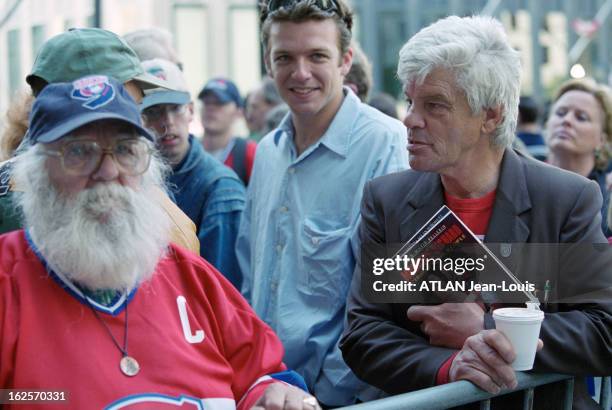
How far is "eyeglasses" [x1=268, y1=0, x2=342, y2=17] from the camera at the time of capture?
12.3 feet

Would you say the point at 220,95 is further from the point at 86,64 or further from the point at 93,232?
the point at 93,232

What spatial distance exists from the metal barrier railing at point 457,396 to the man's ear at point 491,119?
0.76m

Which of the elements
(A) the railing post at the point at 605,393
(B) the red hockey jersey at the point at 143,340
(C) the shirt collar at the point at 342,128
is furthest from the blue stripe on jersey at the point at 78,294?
(A) the railing post at the point at 605,393

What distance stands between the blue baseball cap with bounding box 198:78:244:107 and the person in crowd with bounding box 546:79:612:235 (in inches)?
103

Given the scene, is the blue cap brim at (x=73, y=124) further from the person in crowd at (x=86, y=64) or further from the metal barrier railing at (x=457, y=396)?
the metal barrier railing at (x=457, y=396)

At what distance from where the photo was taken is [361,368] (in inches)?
115

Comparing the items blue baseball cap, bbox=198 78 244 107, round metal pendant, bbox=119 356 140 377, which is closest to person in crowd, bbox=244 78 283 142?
blue baseball cap, bbox=198 78 244 107

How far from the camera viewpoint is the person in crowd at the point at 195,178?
3.95 metres

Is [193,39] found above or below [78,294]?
below

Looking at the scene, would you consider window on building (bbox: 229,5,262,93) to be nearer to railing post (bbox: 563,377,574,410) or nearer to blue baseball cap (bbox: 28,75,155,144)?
railing post (bbox: 563,377,574,410)

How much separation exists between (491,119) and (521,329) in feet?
2.32

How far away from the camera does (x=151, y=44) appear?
446cm

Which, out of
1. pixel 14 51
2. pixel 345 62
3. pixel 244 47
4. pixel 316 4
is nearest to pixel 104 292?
pixel 316 4

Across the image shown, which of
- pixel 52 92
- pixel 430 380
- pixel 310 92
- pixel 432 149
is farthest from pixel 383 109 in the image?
pixel 52 92
